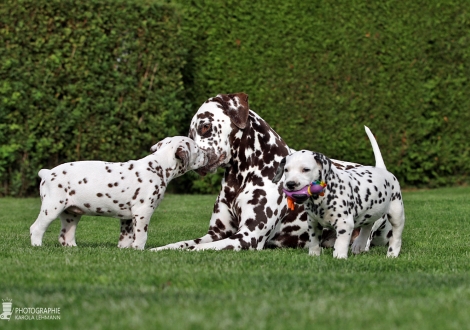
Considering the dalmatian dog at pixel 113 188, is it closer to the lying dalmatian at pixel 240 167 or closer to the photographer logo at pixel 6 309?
the lying dalmatian at pixel 240 167

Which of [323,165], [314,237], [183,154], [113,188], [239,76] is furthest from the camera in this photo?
[239,76]

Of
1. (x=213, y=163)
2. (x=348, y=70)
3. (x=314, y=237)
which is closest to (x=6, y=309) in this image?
(x=314, y=237)

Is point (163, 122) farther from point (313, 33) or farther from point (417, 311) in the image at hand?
point (417, 311)

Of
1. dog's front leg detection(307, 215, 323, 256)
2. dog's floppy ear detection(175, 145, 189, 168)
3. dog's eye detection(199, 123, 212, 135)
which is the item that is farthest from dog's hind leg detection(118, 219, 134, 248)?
dog's front leg detection(307, 215, 323, 256)

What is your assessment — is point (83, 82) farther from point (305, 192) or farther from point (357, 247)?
point (305, 192)

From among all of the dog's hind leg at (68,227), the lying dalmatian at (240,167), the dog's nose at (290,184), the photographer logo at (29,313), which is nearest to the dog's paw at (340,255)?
the dog's nose at (290,184)

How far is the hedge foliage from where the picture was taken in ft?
50.5

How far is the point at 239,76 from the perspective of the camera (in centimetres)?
1698

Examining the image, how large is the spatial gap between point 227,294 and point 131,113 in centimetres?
1183

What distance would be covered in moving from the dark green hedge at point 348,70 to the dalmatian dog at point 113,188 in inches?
364

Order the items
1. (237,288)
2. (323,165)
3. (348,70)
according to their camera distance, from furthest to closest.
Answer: (348,70) < (323,165) < (237,288)

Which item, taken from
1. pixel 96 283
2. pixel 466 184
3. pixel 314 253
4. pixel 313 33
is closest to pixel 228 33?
pixel 313 33

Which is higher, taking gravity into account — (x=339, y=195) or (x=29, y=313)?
(x=339, y=195)

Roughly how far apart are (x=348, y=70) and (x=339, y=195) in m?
10.9
